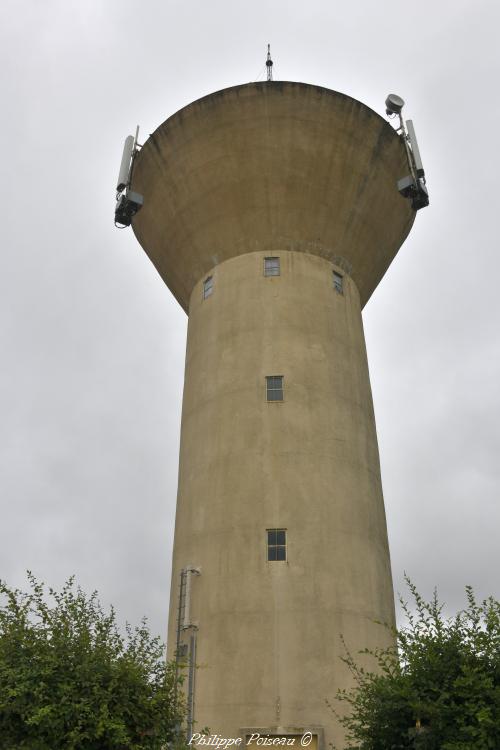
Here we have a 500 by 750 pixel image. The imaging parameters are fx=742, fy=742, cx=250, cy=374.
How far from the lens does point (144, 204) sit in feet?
76.9

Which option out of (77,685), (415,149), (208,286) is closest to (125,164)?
(208,286)

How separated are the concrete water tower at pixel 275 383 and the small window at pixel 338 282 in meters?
0.07

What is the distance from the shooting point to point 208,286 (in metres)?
22.6

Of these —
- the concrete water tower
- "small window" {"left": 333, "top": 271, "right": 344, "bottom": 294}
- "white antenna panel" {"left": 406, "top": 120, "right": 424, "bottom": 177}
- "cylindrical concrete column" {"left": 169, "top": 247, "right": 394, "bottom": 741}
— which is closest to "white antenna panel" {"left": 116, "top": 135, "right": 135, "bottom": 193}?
the concrete water tower

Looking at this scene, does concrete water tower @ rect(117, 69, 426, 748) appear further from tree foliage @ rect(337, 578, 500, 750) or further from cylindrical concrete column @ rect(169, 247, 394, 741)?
tree foliage @ rect(337, 578, 500, 750)

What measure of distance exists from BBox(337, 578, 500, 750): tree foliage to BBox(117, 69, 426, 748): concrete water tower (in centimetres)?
501

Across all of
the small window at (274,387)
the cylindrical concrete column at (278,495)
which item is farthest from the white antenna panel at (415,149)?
the small window at (274,387)

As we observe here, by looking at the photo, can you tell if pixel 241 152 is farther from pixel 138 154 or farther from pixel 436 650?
pixel 436 650

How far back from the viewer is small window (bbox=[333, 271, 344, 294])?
22219mm

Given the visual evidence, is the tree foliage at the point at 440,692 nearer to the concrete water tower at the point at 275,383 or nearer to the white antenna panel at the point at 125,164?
the concrete water tower at the point at 275,383

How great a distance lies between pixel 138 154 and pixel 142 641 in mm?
15612

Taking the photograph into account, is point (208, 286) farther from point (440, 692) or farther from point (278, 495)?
point (440, 692)

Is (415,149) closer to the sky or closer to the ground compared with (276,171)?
closer to the sky

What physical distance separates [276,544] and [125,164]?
12614 mm
